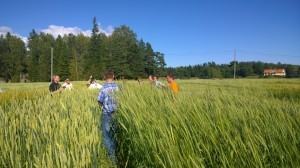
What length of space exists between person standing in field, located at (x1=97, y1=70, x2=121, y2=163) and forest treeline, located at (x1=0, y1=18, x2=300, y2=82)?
6346 cm

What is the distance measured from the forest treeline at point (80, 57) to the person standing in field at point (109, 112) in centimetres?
6346

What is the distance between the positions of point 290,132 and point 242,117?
454 millimetres

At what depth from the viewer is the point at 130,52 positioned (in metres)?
80.0

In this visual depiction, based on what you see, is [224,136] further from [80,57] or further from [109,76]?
[80,57]

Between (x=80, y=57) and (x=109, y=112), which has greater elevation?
(x=80, y=57)

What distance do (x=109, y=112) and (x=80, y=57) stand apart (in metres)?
92.4

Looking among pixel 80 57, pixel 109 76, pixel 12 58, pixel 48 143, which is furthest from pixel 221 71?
pixel 48 143

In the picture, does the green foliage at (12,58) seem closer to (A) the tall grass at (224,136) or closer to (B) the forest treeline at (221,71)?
(B) the forest treeline at (221,71)

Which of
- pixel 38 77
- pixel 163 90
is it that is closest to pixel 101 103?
pixel 163 90

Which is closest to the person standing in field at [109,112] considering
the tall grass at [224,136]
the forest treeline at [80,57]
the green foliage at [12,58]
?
the tall grass at [224,136]

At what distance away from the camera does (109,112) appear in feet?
16.6

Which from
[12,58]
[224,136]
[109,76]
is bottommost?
[224,136]

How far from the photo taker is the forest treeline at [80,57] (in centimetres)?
7544

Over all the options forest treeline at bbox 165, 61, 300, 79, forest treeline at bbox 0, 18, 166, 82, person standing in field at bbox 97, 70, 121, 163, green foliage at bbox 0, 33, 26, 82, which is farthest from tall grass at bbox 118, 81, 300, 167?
forest treeline at bbox 165, 61, 300, 79
